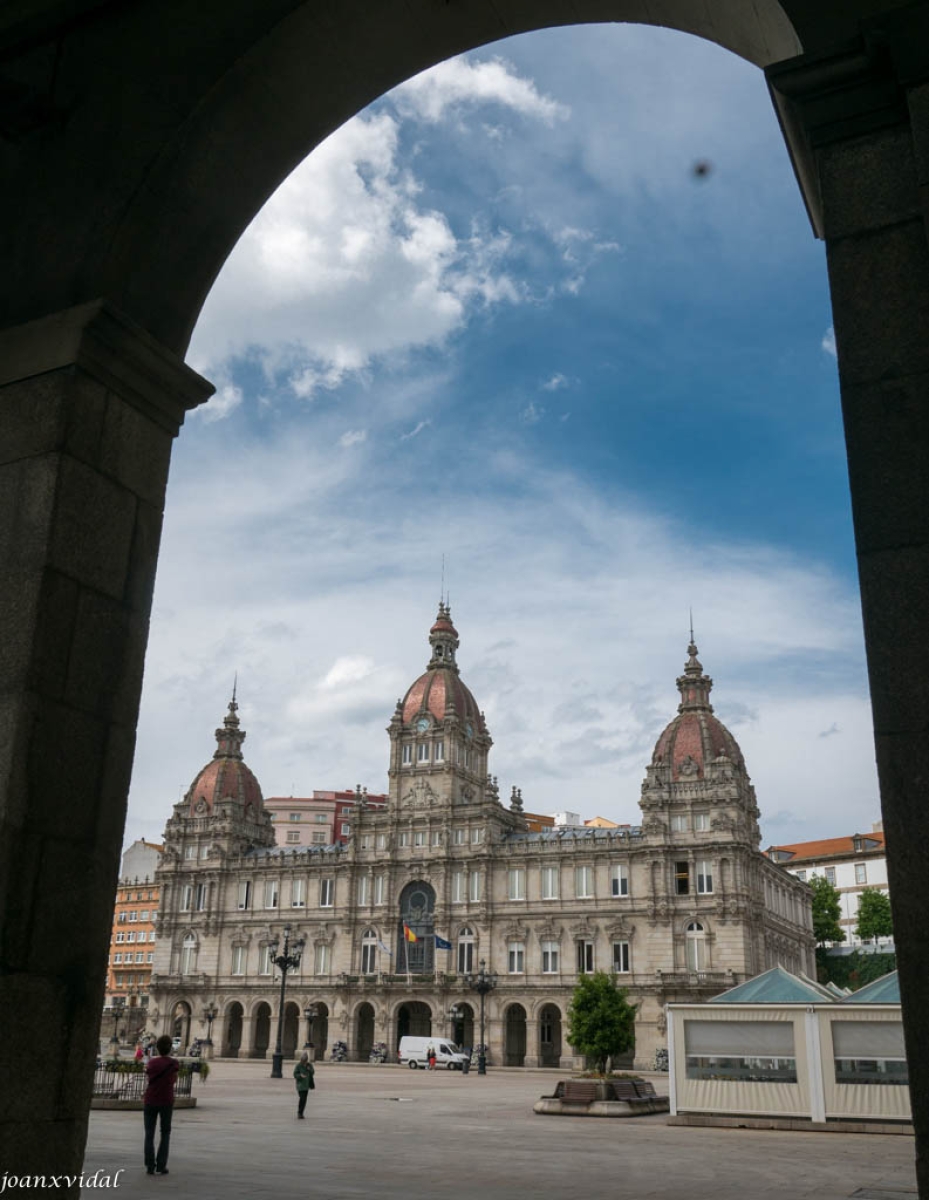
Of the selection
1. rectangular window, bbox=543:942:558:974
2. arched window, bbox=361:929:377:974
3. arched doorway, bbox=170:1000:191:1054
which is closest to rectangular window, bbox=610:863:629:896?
rectangular window, bbox=543:942:558:974

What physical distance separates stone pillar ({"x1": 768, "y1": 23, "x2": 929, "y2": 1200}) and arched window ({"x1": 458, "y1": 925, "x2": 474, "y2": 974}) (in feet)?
217

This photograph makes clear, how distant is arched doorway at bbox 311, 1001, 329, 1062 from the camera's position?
6906 centimetres

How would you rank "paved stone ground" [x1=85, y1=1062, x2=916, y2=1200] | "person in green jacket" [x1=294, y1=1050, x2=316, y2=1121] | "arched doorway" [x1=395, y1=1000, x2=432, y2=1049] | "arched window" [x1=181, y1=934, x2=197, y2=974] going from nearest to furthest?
"paved stone ground" [x1=85, y1=1062, x2=916, y2=1200] → "person in green jacket" [x1=294, y1=1050, x2=316, y2=1121] → "arched doorway" [x1=395, y1=1000, x2=432, y2=1049] → "arched window" [x1=181, y1=934, x2=197, y2=974]

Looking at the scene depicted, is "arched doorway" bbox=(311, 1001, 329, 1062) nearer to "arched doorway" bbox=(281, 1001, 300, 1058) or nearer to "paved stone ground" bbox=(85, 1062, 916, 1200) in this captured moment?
"arched doorway" bbox=(281, 1001, 300, 1058)

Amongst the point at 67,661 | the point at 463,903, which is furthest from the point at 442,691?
the point at 67,661

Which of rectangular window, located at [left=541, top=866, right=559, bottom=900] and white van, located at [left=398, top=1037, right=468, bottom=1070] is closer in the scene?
white van, located at [left=398, top=1037, right=468, bottom=1070]

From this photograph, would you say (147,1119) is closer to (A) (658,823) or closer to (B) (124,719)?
(B) (124,719)

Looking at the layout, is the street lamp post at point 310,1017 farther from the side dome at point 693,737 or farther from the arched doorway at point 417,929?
the side dome at point 693,737

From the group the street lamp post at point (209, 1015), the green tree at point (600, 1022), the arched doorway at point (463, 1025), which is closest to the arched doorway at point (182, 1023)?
the street lamp post at point (209, 1015)

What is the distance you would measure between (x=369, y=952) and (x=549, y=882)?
1280cm

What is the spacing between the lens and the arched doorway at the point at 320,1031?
69.1 m

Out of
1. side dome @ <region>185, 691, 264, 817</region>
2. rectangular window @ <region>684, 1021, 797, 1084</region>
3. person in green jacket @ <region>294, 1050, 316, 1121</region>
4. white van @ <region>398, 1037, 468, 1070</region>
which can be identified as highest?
side dome @ <region>185, 691, 264, 817</region>

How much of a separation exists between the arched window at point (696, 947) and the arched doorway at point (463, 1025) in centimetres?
1350

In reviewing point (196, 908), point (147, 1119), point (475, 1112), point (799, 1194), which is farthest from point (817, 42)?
point (196, 908)
